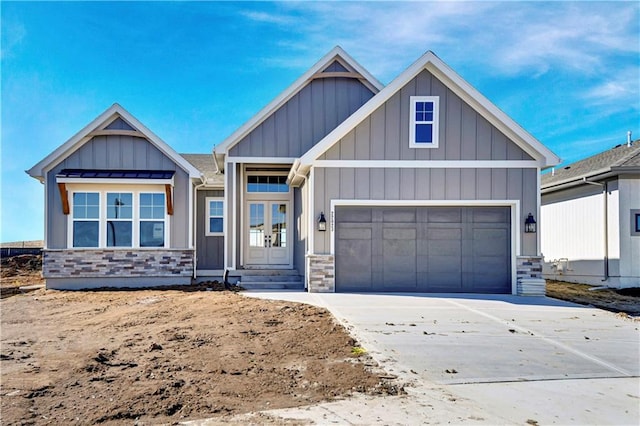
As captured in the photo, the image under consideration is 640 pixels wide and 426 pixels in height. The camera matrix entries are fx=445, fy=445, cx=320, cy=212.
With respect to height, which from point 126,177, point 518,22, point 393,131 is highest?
point 518,22

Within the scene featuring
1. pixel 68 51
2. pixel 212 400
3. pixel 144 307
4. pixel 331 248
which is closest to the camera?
pixel 212 400

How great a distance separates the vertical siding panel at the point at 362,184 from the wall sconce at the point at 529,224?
416 centimetres

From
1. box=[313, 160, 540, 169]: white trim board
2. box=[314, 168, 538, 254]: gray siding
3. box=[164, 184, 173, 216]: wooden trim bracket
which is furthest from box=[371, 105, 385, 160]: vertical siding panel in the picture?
box=[164, 184, 173, 216]: wooden trim bracket

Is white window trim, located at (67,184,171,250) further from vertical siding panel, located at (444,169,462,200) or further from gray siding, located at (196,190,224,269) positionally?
vertical siding panel, located at (444,169,462,200)

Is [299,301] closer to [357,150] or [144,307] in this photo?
[144,307]

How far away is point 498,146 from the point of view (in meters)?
11.7

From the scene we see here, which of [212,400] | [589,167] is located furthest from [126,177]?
[589,167]

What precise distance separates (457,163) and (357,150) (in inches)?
104

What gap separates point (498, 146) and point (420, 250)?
3406mm

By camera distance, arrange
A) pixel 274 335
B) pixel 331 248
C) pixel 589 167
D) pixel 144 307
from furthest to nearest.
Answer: pixel 589 167
pixel 331 248
pixel 144 307
pixel 274 335

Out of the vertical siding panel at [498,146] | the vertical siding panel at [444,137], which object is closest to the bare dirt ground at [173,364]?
the vertical siding panel at [444,137]

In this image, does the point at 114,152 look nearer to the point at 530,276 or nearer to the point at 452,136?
the point at 452,136

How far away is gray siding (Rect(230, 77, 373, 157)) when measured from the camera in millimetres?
14023

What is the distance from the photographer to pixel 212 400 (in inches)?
166
